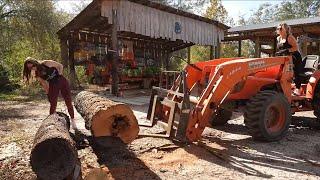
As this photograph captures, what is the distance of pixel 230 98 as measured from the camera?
7406 millimetres

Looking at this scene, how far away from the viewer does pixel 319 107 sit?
344 inches

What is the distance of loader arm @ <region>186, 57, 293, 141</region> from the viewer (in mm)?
6586

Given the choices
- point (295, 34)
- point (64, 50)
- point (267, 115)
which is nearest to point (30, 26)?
point (64, 50)

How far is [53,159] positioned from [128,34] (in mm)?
14698

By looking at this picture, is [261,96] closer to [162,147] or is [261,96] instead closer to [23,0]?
[162,147]

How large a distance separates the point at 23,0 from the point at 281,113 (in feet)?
61.2

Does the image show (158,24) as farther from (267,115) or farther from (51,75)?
(267,115)

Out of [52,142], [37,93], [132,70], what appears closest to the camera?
[52,142]

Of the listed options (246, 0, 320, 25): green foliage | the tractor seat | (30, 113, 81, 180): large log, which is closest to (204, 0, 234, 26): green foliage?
(246, 0, 320, 25): green foliage

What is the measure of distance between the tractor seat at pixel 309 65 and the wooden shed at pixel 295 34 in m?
7.16

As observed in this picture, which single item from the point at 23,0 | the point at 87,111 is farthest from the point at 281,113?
the point at 23,0

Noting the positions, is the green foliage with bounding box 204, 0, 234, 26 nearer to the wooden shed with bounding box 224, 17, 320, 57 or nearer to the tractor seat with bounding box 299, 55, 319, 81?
the wooden shed with bounding box 224, 17, 320, 57

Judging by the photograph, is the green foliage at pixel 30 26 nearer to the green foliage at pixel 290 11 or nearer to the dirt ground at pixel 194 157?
the dirt ground at pixel 194 157

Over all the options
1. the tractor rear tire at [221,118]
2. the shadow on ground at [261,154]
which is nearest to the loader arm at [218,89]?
the shadow on ground at [261,154]
